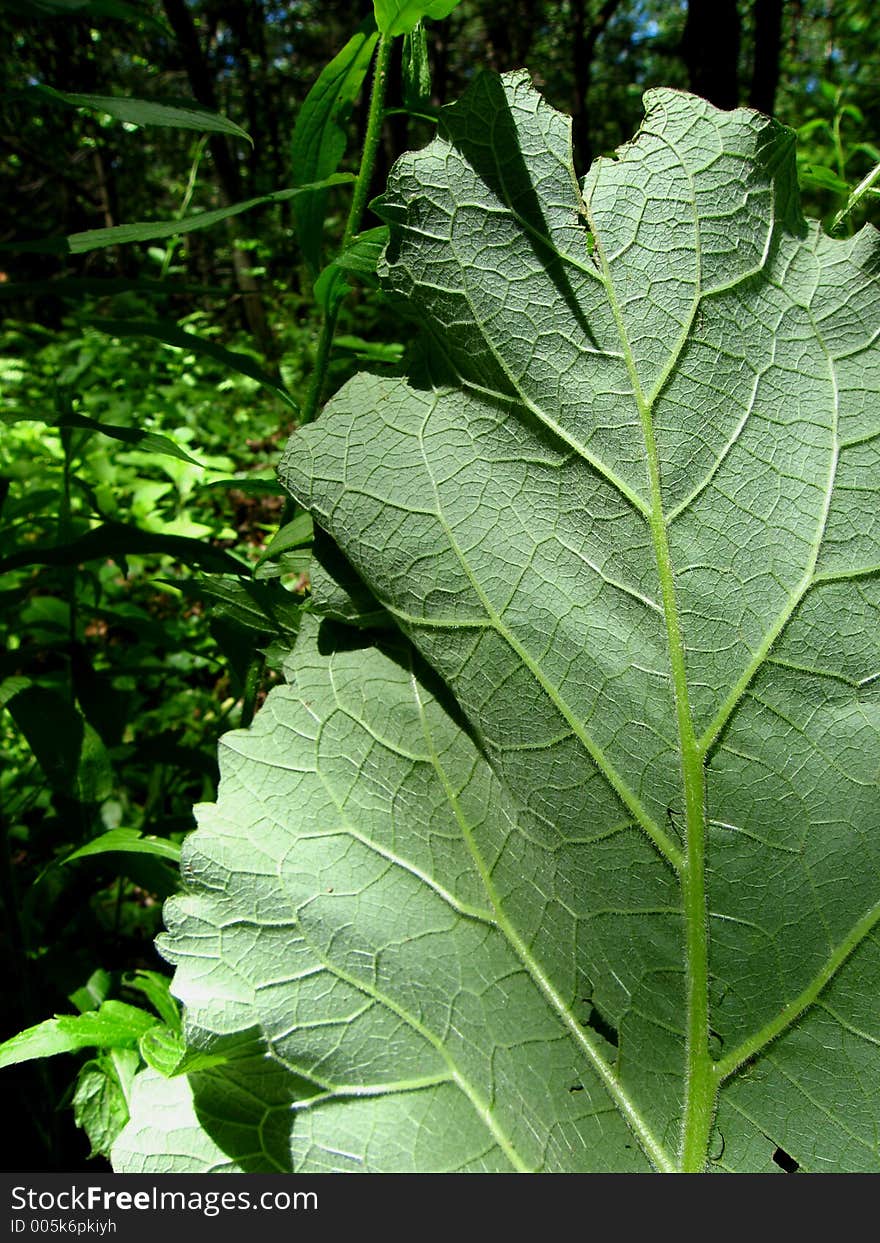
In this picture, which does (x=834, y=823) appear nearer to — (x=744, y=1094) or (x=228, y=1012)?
(x=744, y=1094)

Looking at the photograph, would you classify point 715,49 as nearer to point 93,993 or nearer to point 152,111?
point 152,111

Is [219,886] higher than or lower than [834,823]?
lower

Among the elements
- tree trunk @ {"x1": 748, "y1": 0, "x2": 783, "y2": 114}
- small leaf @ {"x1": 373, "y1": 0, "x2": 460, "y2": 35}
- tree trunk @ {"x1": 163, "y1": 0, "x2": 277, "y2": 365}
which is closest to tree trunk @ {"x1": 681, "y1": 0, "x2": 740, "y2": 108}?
tree trunk @ {"x1": 748, "y1": 0, "x2": 783, "y2": 114}

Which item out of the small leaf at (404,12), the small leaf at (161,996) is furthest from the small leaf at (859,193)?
the small leaf at (161,996)

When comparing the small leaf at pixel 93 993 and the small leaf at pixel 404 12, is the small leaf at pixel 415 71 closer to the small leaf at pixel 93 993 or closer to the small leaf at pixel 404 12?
the small leaf at pixel 404 12

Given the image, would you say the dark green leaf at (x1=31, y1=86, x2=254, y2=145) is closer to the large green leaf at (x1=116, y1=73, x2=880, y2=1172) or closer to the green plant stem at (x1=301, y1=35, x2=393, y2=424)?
the green plant stem at (x1=301, y1=35, x2=393, y2=424)

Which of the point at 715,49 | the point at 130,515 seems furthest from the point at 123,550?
the point at 715,49
